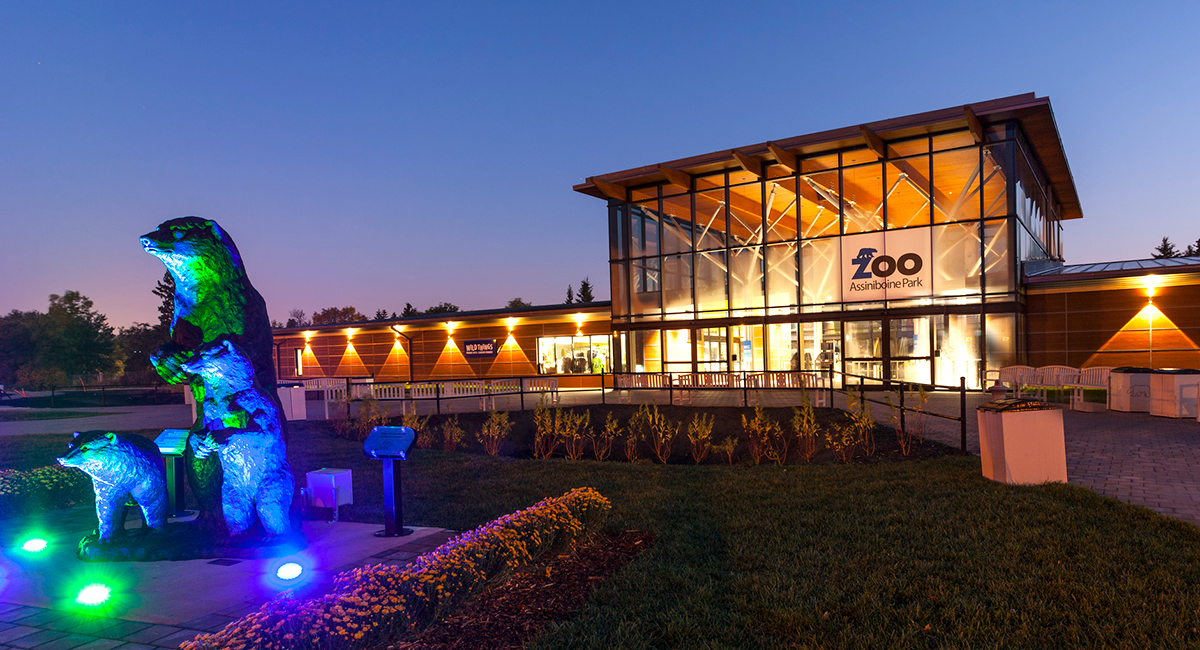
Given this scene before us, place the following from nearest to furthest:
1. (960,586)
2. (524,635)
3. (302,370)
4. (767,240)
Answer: (524,635), (960,586), (767,240), (302,370)

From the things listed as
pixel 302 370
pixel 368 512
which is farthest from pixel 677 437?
pixel 302 370

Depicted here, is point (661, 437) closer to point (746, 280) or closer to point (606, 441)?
point (606, 441)

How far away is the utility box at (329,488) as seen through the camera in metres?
6.40

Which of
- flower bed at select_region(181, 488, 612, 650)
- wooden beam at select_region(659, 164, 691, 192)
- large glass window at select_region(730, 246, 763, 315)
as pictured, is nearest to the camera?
flower bed at select_region(181, 488, 612, 650)

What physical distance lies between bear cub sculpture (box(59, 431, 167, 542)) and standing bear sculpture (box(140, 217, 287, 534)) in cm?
28

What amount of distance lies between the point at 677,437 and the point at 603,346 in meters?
17.9

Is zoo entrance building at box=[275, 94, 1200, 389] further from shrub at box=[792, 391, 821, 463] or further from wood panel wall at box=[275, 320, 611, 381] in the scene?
shrub at box=[792, 391, 821, 463]

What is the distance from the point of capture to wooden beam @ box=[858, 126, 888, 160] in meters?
20.0

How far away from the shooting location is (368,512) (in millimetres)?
6664

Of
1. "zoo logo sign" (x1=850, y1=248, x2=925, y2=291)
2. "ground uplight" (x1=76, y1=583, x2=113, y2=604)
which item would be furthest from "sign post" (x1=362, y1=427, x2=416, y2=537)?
"zoo logo sign" (x1=850, y1=248, x2=925, y2=291)

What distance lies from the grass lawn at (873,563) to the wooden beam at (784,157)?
1523 cm

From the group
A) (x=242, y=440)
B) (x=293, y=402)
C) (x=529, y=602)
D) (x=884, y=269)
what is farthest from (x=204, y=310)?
(x=884, y=269)

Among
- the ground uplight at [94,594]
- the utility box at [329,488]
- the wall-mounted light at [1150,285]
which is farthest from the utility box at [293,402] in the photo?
the wall-mounted light at [1150,285]

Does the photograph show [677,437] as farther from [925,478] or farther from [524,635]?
[524,635]
